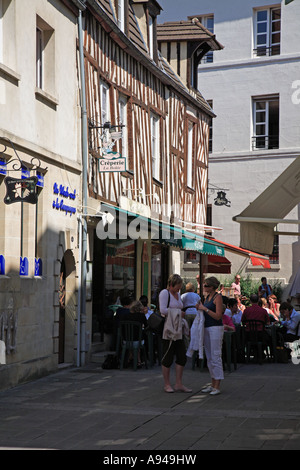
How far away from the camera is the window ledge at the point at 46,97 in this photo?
1245cm

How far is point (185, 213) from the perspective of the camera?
21.6 m

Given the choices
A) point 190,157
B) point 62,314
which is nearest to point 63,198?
point 62,314

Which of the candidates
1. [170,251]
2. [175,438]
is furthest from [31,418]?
[170,251]

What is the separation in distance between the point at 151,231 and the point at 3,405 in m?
7.24

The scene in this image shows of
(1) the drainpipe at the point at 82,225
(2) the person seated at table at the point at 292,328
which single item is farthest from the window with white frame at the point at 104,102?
(2) the person seated at table at the point at 292,328

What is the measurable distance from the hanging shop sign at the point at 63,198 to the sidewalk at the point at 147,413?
2766 mm

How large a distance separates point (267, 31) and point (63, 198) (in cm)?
1711

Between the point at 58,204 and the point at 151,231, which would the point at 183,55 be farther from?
the point at 58,204

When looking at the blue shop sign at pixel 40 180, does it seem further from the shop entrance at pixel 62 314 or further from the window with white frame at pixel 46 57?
the shop entrance at pixel 62 314

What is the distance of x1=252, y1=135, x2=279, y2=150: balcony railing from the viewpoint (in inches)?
1112

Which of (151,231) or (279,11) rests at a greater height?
(279,11)

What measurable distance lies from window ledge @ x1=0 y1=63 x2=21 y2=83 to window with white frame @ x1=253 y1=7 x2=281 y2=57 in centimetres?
1805

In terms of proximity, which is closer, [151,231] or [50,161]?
[50,161]

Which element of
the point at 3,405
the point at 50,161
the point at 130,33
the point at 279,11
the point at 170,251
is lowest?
the point at 3,405
